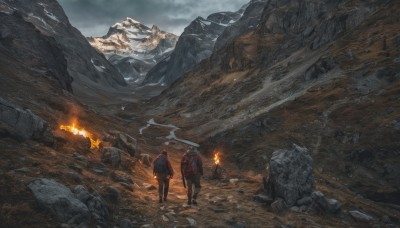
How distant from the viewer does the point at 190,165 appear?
20906 mm

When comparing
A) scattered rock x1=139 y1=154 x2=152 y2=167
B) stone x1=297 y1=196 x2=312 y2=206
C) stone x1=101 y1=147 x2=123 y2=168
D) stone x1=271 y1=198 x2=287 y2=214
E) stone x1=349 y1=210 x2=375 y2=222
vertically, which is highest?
scattered rock x1=139 y1=154 x2=152 y2=167

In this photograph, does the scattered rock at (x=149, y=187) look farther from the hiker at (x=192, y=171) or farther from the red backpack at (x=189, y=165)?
the red backpack at (x=189, y=165)

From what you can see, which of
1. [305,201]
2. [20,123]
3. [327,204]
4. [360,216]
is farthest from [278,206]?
[20,123]

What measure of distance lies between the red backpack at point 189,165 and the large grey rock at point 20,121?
9.01 metres

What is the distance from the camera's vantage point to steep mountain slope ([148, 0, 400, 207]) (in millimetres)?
36188

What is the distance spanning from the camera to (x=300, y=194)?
21.8m

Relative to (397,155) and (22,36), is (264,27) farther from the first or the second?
(397,155)

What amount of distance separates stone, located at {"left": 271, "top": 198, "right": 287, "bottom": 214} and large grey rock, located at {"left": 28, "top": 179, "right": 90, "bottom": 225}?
10110mm

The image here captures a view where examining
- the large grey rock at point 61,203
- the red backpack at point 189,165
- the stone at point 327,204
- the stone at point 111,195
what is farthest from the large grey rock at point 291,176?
the large grey rock at point 61,203

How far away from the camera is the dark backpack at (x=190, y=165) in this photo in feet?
68.3

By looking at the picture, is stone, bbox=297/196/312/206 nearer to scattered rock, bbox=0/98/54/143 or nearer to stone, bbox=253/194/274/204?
stone, bbox=253/194/274/204

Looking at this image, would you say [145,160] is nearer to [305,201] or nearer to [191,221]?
[305,201]

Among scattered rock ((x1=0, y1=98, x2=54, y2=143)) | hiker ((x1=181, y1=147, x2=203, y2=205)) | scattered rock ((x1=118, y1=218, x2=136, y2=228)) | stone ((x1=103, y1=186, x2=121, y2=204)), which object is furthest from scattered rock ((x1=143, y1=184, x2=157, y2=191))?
scattered rock ((x1=118, y1=218, x2=136, y2=228))

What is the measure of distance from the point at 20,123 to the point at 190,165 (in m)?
9.86
